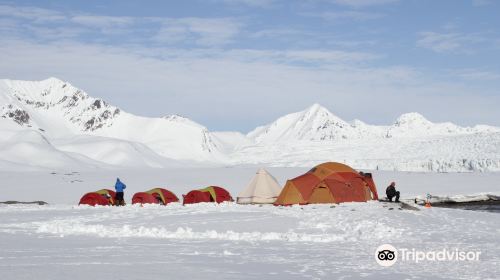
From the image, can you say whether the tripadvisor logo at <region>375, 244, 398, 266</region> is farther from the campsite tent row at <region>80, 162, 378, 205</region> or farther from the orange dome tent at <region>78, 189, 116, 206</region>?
the orange dome tent at <region>78, 189, 116, 206</region>

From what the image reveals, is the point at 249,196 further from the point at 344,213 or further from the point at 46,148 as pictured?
the point at 46,148

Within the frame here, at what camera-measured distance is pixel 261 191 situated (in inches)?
1318

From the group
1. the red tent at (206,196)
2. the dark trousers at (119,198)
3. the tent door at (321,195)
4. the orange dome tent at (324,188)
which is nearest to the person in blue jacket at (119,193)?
the dark trousers at (119,198)

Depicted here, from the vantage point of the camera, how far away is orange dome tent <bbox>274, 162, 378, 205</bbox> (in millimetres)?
30641

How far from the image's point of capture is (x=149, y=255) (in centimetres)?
1495

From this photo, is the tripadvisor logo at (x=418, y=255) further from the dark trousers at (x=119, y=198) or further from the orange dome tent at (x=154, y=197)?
the orange dome tent at (x=154, y=197)

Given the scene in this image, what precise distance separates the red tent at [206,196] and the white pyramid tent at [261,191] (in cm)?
223

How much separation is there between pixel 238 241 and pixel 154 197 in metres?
18.1

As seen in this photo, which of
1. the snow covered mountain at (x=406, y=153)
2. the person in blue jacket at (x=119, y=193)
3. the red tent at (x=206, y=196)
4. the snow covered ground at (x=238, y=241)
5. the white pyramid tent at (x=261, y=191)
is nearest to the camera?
the snow covered ground at (x=238, y=241)

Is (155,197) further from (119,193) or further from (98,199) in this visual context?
(98,199)

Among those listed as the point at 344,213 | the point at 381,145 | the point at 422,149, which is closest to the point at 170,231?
the point at 344,213

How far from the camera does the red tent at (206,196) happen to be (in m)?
34.7

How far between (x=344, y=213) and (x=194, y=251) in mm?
10642

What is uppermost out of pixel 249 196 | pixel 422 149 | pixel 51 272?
pixel 422 149
